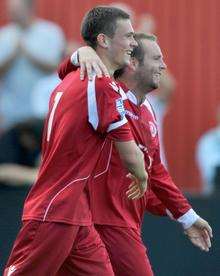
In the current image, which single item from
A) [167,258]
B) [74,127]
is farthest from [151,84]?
[167,258]

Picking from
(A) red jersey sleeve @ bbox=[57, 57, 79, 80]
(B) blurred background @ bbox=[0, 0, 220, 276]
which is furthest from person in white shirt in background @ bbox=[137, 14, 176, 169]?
(A) red jersey sleeve @ bbox=[57, 57, 79, 80]

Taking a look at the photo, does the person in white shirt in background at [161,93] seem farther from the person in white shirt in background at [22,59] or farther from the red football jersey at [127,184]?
the red football jersey at [127,184]

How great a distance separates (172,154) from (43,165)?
363 centimetres

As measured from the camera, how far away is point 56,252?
5055mm

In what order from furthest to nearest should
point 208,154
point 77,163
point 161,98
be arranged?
point 161,98 < point 208,154 < point 77,163

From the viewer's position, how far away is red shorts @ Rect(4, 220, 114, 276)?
5.05 metres

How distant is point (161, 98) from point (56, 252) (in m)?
3.47

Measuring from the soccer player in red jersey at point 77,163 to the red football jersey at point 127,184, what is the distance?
0.33 metres

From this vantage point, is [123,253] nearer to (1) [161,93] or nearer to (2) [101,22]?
(2) [101,22]

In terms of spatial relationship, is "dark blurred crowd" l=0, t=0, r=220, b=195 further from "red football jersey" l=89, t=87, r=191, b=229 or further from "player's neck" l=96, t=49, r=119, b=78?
"player's neck" l=96, t=49, r=119, b=78

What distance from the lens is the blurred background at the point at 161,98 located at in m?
7.06

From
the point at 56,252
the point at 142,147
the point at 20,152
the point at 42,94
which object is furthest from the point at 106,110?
the point at 42,94

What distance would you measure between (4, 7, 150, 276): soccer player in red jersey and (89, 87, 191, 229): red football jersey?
329 mm

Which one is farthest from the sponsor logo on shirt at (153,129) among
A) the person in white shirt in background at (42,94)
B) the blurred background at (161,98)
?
the person in white shirt in background at (42,94)
